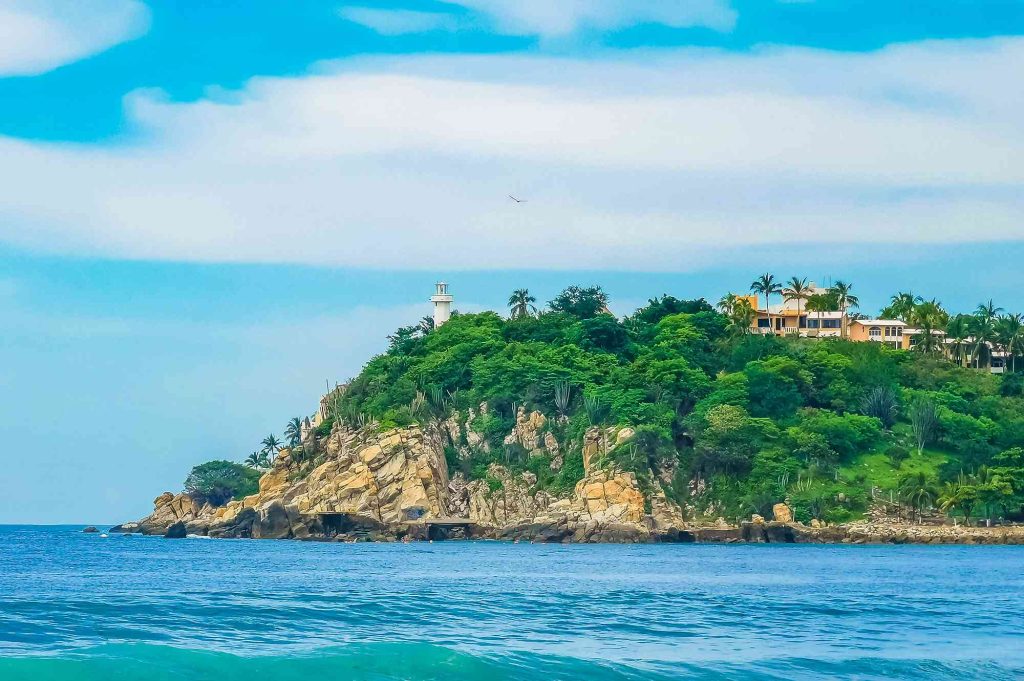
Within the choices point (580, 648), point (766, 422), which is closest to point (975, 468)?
point (766, 422)

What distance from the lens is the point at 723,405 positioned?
11225cm

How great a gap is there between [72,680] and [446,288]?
124m

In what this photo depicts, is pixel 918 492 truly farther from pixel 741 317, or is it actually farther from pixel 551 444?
pixel 741 317

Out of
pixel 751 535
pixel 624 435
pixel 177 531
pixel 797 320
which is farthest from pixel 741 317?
pixel 177 531

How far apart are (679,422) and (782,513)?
46.4 ft

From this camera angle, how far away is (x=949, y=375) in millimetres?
125250

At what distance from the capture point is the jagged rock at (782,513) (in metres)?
103

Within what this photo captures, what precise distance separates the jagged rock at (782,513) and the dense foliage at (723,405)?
1.00 m

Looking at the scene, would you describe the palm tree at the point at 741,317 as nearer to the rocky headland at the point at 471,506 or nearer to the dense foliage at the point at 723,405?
the dense foliage at the point at 723,405

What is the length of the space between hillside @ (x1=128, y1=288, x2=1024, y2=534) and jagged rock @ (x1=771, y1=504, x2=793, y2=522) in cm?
92

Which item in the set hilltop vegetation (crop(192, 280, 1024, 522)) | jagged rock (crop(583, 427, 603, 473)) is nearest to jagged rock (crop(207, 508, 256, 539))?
hilltop vegetation (crop(192, 280, 1024, 522))

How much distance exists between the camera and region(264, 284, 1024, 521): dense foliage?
10656cm

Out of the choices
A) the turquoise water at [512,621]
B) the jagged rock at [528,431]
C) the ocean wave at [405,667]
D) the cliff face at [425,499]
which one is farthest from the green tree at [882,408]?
the ocean wave at [405,667]

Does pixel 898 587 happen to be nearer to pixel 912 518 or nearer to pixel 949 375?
pixel 912 518
